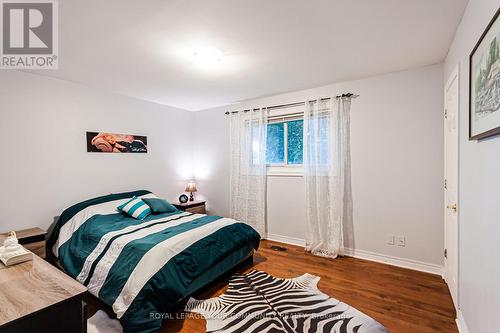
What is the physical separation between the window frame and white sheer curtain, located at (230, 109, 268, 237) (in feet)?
0.45

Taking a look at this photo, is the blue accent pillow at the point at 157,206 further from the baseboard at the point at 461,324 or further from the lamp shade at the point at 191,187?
the baseboard at the point at 461,324

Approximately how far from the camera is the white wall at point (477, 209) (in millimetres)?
1181

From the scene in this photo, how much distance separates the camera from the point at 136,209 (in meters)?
3.11

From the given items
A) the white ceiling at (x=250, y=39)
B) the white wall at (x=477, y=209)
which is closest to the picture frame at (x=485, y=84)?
the white wall at (x=477, y=209)

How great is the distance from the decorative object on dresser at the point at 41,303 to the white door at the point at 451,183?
2.80m

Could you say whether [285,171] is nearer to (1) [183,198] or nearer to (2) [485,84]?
(1) [183,198]

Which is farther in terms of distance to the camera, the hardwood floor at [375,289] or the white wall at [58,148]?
the white wall at [58,148]

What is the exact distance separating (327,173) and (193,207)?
98.7 inches

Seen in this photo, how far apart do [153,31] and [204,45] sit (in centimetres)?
47

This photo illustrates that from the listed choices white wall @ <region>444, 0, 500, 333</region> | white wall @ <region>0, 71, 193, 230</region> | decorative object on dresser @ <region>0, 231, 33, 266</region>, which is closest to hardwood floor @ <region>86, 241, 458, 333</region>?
white wall @ <region>444, 0, 500, 333</region>

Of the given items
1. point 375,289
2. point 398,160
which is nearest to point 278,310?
point 375,289

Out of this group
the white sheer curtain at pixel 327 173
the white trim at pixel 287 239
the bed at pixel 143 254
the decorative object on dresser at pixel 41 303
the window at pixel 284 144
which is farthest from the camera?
the window at pixel 284 144

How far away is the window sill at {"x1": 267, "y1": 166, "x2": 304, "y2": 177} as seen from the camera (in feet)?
12.2

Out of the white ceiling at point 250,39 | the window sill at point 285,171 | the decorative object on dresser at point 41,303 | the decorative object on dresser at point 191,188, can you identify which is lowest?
the decorative object on dresser at point 41,303
